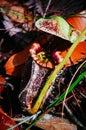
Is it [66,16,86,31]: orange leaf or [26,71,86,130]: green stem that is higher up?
[66,16,86,31]: orange leaf

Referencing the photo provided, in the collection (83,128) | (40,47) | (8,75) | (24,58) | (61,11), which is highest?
(61,11)

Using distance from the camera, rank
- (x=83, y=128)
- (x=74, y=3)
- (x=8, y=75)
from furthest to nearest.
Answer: (x=74, y=3) → (x=8, y=75) → (x=83, y=128)

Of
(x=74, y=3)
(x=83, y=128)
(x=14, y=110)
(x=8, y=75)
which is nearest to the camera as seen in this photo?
(x=83, y=128)

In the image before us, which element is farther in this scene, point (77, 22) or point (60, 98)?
point (77, 22)

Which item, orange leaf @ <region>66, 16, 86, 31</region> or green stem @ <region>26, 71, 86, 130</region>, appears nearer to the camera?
green stem @ <region>26, 71, 86, 130</region>

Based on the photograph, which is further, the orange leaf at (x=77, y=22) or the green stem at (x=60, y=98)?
the orange leaf at (x=77, y=22)

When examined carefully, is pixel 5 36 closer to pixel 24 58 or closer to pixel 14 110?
pixel 24 58

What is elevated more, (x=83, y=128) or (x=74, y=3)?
(x=74, y=3)

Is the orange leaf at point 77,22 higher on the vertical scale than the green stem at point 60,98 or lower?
higher

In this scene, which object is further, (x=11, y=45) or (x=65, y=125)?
(x=11, y=45)

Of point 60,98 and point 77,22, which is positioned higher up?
point 77,22

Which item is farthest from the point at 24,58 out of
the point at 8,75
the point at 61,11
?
the point at 61,11
